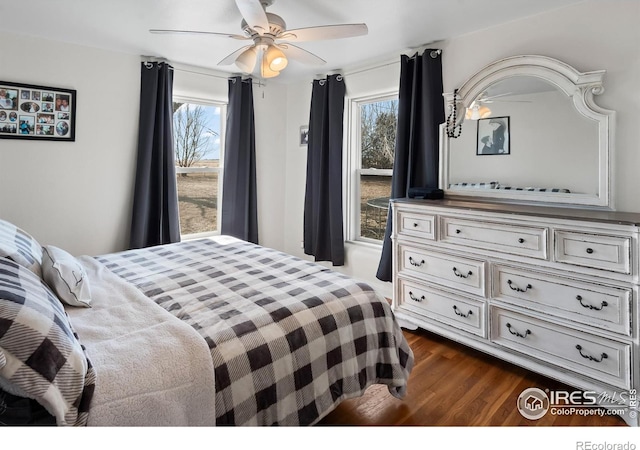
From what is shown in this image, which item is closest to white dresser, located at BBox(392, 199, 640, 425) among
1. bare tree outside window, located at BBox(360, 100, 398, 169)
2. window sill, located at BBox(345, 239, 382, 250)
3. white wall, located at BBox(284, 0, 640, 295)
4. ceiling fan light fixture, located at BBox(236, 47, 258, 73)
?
white wall, located at BBox(284, 0, 640, 295)

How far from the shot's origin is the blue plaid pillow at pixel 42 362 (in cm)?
95

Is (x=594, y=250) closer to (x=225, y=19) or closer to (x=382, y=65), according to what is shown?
(x=382, y=65)

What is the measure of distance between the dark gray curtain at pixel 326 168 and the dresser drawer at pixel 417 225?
1155 millimetres

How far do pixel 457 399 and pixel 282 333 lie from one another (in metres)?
1.19

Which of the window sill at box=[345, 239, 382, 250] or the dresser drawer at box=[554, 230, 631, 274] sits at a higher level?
the dresser drawer at box=[554, 230, 631, 274]

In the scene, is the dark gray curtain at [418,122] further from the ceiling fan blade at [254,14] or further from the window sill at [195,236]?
the window sill at [195,236]

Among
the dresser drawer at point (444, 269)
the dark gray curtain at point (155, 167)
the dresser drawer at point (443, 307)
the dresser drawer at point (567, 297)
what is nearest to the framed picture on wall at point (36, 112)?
the dark gray curtain at point (155, 167)

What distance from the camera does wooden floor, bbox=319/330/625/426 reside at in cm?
182

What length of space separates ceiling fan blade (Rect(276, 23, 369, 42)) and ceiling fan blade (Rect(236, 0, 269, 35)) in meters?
0.15

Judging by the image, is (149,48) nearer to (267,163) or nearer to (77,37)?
(77,37)

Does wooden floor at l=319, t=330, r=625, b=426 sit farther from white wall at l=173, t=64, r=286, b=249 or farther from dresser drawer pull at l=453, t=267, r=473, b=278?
white wall at l=173, t=64, r=286, b=249

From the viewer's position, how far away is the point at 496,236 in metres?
2.23

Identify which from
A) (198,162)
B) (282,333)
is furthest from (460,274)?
(198,162)

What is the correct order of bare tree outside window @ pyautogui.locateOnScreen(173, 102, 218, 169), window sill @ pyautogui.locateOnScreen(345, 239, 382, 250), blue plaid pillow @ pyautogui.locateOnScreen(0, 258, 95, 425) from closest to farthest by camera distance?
blue plaid pillow @ pyautogui.locateOnScreen(0, 258, 95, 425) < window sill @ pyautogui.locateOnScreen(345, 239, 382, 250) < bare tree outside window @ pyautogui.locateOnScreen(173, 102, 218, 169)
